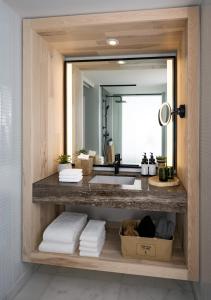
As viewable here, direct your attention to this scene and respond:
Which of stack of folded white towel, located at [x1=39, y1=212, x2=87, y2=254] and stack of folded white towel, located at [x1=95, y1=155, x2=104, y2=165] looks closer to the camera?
stack of folded white towel, located at [x1=39, y1=212, x2=87, y2=254]

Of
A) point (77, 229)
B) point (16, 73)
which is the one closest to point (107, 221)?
point (77, 229)

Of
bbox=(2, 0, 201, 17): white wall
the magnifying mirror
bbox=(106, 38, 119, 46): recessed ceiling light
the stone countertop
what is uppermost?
bbox=(2, 0, 201, 17): white wall

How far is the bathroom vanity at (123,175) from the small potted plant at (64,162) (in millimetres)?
74

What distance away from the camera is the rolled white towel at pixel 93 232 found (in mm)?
1916

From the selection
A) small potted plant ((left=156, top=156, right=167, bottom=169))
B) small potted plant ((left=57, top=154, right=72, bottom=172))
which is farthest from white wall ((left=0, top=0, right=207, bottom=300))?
small potted plant ((left=156, top=156, right=167, bottom=169))

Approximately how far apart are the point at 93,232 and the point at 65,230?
223 mm

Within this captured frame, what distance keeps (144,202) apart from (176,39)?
1358 millimetres

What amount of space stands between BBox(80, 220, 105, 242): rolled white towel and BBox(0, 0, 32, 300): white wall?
51 centimetres

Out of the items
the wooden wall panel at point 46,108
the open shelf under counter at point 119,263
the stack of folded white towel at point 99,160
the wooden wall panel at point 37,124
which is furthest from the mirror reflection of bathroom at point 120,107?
the open shelf under counter at point 119,263

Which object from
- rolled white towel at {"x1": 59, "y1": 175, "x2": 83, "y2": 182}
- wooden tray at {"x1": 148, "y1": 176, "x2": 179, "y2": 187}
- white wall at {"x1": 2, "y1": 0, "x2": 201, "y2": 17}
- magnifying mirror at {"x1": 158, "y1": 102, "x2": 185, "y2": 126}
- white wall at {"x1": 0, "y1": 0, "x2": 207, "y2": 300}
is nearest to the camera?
white wall at {"x1": 0, "y1": 0, "x2": 207, "y2": 300}

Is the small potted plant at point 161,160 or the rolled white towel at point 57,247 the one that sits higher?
the small potted plant at point 161,160

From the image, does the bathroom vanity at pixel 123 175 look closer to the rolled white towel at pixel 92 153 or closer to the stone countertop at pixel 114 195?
the stone countertop at pixel 114 195

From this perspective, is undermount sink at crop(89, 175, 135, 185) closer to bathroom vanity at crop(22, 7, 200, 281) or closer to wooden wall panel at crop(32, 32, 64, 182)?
bathroom vanity at crop(22, 7, 200, 281)

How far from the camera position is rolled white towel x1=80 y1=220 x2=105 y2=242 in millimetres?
1916
